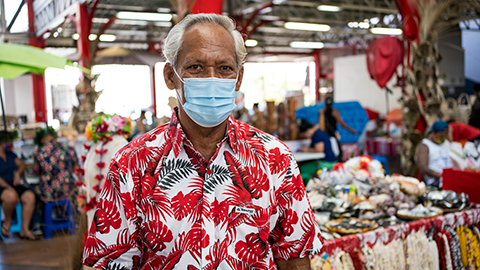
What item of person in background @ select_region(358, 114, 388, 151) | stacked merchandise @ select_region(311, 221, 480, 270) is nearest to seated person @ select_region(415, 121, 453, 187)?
stacked merchandise @ select_region(311, 221, 480, 270)

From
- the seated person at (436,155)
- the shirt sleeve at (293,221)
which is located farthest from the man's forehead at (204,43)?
the seated person at (436,155)

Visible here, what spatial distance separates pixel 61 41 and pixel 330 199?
12.4m

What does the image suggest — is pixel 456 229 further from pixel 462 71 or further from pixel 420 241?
pixel 462 71

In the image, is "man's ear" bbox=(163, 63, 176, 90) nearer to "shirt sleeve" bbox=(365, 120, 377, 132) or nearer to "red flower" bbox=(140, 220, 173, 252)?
"red flower" bbox=(140, 220, 173, 252)

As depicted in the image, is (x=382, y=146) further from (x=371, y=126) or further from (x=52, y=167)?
(x=52, y=167)

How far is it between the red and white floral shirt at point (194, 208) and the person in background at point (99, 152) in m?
1.96

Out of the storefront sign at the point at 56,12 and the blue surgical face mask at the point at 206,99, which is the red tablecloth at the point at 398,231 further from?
the storefront sign at the point at 56,12

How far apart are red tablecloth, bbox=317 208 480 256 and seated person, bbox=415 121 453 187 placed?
1.43 metres

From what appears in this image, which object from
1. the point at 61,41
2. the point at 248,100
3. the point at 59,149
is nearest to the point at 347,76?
the point at 248,100

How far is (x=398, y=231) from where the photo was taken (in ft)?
8.71

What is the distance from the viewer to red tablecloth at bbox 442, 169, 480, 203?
3.41 meters

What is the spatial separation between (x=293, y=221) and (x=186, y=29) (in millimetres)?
686

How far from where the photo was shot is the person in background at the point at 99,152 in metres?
3.04

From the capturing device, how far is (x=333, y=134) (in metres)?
6.78
